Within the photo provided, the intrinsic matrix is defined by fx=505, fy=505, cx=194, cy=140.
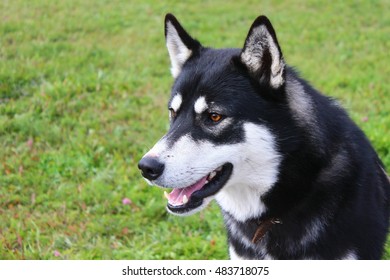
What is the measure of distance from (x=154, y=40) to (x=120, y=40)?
63 cm

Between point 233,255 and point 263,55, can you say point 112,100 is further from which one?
point 263,55

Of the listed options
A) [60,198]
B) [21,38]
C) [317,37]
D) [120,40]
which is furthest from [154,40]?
[60,198]

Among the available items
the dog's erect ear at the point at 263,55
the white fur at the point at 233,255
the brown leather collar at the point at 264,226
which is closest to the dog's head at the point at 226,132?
the dog's erect ear at the point at 263,55

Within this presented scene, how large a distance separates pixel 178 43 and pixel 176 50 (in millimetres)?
70

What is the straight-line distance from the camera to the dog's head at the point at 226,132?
3.00m

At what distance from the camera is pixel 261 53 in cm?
307

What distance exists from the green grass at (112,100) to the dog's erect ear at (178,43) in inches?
62.4

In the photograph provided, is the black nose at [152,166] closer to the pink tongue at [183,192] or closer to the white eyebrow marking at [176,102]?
the pink tongue at [183,192]

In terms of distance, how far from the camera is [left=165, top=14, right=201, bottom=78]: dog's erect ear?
3.50m

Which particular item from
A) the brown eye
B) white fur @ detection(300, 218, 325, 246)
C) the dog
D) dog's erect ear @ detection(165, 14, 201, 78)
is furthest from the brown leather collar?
dog's erect ear @ detection(165, 14, 201, 78)

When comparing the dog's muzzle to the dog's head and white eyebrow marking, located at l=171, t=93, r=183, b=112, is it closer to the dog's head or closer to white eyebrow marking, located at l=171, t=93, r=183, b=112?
the dog's head

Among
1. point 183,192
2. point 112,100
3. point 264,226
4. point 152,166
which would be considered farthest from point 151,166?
point 112,100

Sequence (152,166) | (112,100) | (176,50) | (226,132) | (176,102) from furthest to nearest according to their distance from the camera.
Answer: (112,100)
(176,50)
(176,102)
(226,132)
(152,166)
